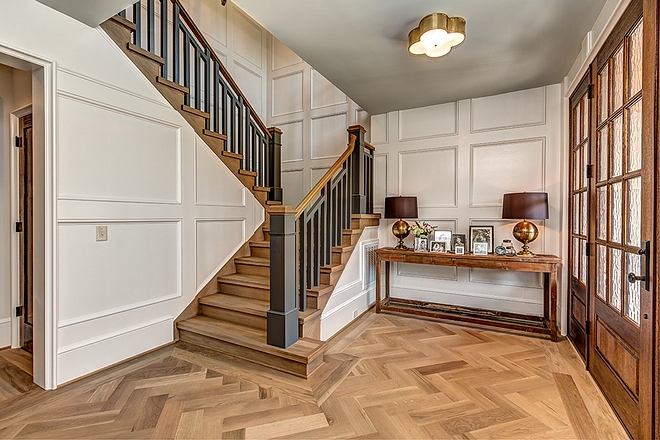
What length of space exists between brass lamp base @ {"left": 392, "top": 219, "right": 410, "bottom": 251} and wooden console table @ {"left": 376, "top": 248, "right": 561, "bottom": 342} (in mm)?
195

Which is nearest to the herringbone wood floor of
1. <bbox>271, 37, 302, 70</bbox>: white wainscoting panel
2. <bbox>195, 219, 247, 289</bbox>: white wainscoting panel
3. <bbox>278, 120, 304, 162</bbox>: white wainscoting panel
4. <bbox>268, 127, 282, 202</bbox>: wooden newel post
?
<bbox>195, 219, 247, 289</bbox>: white wainscoting panel

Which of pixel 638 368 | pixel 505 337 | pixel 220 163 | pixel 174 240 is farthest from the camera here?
pixel 220 163

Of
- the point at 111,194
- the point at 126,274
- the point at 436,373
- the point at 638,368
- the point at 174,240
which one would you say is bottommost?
the point at 436,373

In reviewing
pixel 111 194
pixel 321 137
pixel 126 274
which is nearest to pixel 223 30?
pixel 321 137

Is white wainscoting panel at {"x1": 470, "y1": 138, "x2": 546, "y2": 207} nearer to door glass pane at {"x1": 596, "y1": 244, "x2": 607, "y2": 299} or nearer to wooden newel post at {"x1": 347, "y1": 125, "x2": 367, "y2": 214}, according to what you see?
wooden newel post at {"x1": 347, "y1": 125, "x2": 367, "y2": 214}

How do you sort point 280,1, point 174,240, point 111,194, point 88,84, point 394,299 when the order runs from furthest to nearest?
point 394,299
point 174,240
point 111,194
point 88,84
point 280,1

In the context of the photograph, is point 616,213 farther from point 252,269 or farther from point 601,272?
point 252,269

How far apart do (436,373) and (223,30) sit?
16.1 feet

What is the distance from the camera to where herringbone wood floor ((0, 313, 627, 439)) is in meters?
1.74

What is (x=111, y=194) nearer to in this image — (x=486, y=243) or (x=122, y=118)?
(x=122, y=118)

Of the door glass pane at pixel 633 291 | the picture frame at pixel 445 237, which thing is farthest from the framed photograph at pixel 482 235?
the door glass pane at pixel 633 291

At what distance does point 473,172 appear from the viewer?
3.71 meters

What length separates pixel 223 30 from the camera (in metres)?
4.51

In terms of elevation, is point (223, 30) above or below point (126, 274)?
above
